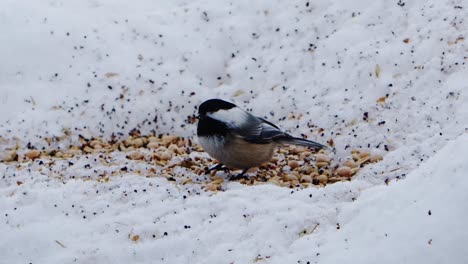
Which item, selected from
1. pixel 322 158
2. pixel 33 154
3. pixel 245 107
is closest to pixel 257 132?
pixel 322 158

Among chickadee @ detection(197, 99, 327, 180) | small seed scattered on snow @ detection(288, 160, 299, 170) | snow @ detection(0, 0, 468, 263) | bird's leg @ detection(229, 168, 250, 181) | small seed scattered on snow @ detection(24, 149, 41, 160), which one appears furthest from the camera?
small seed scattered on snow @ detection(24, 149, 41, 160)

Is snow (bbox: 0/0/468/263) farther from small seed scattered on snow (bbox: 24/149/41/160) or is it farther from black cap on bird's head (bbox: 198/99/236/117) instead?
black cap on bird's head (bbox: 198/99/236/117)

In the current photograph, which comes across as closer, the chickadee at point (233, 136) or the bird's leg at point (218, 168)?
the chickadee at point (233, 136)

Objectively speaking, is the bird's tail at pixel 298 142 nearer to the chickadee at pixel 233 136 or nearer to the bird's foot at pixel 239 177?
the chickadee at pixel 233 136

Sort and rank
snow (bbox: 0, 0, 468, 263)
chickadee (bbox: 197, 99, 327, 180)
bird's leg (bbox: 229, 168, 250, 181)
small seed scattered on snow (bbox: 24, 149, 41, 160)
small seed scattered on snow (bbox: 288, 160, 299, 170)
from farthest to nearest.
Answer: small seed scattered on snow (bbox: 24, 149, 41, 160), small seed scattered on snow (bbox: 288, 160, 299, 170), bird's leg (bbox: 229, 168, 250, 181), chickadee (bbox: 197, 99, 327, 180), snow (bbox: 0, 0, 468, 263)

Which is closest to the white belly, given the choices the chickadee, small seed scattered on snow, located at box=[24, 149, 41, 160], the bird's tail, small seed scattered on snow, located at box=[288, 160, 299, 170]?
the chickadee

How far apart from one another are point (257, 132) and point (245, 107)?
42.6 inches

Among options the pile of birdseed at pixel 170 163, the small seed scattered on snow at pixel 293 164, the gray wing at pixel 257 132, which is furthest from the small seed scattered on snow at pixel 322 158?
the gray wing at pixel 257 132

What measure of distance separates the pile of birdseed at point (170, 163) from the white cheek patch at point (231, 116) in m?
0.40

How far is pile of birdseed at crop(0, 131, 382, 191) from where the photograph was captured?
4.91 metres

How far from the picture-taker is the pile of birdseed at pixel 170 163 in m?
4.91

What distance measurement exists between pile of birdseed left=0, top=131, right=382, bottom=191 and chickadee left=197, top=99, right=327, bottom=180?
0.16m

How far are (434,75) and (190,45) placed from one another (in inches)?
87.6

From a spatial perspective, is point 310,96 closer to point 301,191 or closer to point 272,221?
point 301,191
